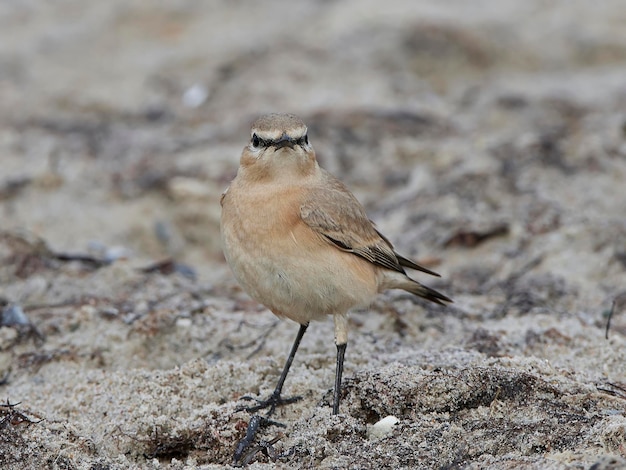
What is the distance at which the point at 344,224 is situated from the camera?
17.3ft

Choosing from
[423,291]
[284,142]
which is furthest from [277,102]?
[284,142]

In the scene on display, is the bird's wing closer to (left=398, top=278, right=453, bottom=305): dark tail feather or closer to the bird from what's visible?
the bird

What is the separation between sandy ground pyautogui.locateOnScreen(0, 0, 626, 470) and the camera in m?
4.46

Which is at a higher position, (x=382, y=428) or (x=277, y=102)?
(x=277, y=102)

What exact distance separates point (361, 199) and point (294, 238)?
4.14m

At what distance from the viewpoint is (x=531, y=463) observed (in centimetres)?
375

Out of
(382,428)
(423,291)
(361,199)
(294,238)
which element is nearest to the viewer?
(382,428)

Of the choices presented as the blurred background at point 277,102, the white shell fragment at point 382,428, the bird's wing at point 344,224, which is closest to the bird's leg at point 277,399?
the white shell fragment at point 382,428

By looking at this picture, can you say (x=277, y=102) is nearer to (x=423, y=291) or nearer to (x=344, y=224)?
(x=423, y=291)

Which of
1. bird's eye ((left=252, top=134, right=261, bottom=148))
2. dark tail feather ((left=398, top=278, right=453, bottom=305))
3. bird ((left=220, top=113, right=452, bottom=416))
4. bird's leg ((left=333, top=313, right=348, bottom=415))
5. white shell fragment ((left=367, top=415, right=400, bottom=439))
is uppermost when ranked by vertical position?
bird's eye ((left=252, top=134, right=261, bottom=148))

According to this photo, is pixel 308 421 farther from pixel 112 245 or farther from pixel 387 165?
pixel 387 165

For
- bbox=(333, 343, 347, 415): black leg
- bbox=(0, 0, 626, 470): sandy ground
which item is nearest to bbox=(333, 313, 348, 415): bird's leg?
bbox=(333, 343, 347, 415): black leg

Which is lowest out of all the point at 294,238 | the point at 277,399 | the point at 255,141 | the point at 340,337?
the point at 277,399

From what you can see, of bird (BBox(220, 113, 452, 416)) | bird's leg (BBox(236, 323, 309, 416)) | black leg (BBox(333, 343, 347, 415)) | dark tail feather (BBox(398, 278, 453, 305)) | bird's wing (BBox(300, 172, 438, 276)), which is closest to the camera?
Result: black leg (BBox(333, 343, 347, 415))
